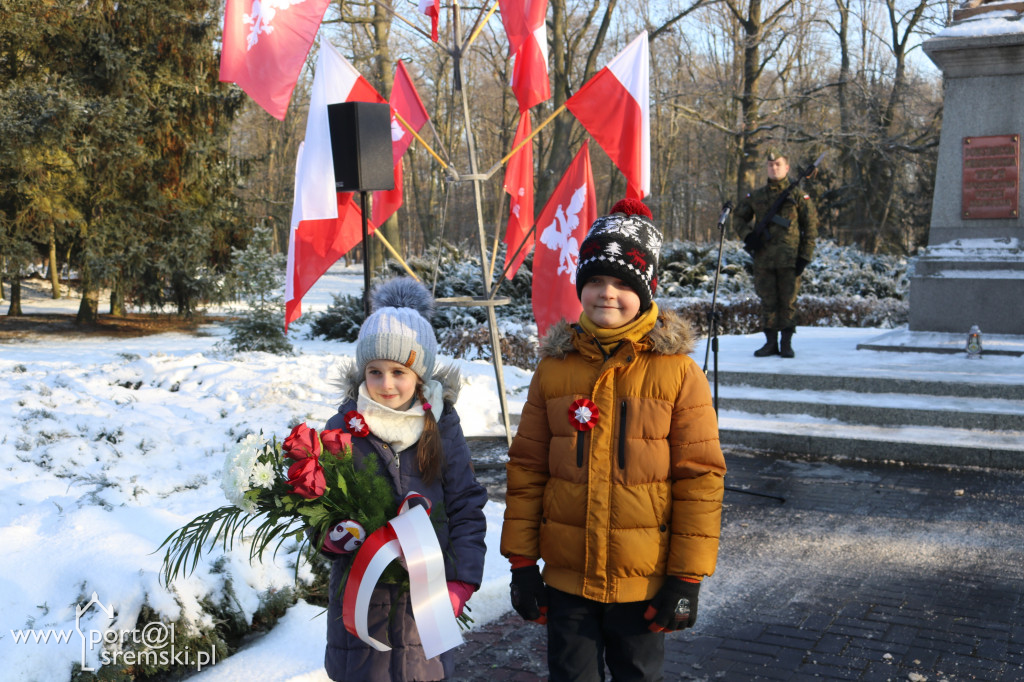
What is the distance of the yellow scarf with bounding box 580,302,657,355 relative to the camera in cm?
266

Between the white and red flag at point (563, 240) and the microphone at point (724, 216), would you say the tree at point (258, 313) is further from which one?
the microphone at point (724, 216)

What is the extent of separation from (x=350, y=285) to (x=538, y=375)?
33.1 metres

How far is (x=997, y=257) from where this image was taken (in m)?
10.2

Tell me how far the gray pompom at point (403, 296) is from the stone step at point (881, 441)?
5.48 meters

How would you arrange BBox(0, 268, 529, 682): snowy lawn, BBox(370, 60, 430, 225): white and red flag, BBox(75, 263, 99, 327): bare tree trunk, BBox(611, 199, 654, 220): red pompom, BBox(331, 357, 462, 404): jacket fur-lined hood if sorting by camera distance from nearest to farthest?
BBox(331, 357, 462, 404): jacket fur-lined hood < BBox(611, 199, 654, 220): red pompom < BBox(0, 268, 529, 682): snowy lawn < BBox(370, 60, 430, 225): white and red flag < BBox(75, 263, 99, 327): bare tree trunk

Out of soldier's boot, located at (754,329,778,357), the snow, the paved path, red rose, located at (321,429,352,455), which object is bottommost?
the paved path

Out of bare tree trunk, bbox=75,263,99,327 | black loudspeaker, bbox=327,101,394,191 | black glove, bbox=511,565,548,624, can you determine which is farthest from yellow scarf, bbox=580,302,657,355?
bare tree trunk, bbox=75,263,99,327

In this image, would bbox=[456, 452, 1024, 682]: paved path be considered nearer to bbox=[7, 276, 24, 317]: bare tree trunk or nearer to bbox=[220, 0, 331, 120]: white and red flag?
bbox=[220, 0, 331, 120]: white and red flag

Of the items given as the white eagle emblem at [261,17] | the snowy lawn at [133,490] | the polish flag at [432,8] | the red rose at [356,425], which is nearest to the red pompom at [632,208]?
the red rose at [356,425]

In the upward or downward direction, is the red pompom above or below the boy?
above

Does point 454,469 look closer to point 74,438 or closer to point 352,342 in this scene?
point 74,438

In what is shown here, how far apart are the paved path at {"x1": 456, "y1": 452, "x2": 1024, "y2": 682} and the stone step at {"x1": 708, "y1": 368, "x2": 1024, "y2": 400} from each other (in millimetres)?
1512

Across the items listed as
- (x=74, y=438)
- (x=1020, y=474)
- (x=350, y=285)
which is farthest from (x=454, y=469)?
(x=350, y=285)

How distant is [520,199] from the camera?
7.12 m
